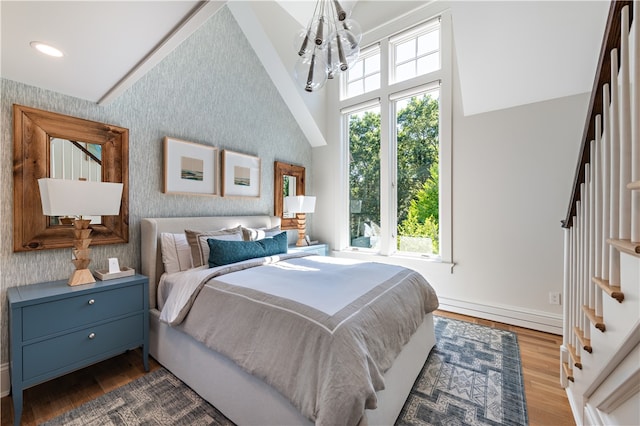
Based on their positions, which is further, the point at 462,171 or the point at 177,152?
the point at 462,171

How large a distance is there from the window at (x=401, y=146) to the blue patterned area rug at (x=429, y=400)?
1429 millimetres

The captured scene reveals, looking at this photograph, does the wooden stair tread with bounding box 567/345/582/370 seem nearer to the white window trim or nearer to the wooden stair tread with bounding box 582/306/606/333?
the wooden stair tread with bounding box 582/306/606/333

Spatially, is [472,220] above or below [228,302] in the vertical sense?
above

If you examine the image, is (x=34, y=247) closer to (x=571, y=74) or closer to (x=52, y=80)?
(x=52, y=80)

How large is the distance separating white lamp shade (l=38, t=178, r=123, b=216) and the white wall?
128 inches

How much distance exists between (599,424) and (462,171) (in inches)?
97.1

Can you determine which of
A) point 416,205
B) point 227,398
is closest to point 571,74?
point 416,205

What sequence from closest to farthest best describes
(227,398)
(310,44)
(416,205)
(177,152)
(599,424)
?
(599,424) < (227,398) < (310,44) < (177,152) < (416,205)

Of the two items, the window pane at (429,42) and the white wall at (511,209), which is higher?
the window pane at (429,42)

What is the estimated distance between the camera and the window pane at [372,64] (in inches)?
152

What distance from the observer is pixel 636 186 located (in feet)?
2.47

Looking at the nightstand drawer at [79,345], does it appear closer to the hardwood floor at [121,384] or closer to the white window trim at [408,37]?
the hardwood floor at [121,384]

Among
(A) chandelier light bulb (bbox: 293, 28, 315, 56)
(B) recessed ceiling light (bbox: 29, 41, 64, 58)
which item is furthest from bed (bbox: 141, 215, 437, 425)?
(A) chandelier light bulb (bbox: 293, 28, 315, 56)

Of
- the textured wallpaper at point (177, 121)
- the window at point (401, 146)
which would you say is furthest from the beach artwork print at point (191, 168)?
the window at point (401, 146)
